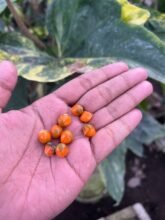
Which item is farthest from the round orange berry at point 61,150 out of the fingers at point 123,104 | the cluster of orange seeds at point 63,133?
the fingers at point 123,104

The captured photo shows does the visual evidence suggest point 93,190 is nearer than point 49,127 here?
No

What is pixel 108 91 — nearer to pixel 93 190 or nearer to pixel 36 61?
pixel 36 61

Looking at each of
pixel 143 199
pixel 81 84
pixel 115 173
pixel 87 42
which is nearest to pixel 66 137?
pixel 81 84

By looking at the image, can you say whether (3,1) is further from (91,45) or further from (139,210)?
(139,210)

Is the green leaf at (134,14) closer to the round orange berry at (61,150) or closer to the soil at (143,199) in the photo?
the round orange berry at (61,150)

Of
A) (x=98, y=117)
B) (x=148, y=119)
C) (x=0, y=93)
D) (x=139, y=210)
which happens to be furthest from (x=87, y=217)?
(x=0, y=93)

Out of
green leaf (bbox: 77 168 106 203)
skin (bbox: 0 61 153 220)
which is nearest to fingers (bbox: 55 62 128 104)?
skin (bbox: 0 61 153 220)
